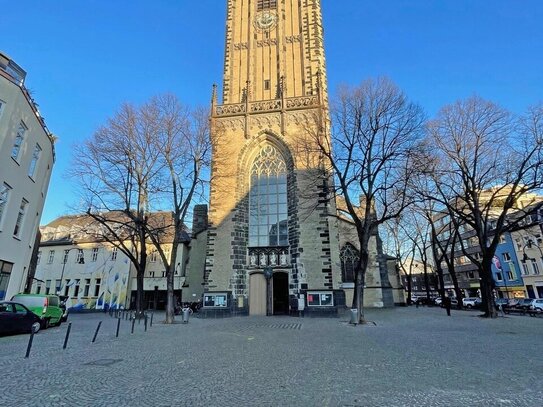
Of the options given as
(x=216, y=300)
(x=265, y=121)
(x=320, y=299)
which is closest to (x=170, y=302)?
(x=216, y=300)

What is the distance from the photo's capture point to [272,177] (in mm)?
27328

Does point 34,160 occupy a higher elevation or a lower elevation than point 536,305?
higher

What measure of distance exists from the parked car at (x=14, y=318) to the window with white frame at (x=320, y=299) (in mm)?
15565

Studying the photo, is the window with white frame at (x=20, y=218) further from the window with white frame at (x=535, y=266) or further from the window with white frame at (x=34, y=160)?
the window with white frame at (x=535, y=266)

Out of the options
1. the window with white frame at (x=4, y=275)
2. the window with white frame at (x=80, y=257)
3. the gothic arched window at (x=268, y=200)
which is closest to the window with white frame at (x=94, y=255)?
the window with white frame at (x=80, y=257)

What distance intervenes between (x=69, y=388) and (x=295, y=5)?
35966 millimetres

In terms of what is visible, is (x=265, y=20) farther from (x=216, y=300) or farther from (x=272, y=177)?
(x=216, y=300)

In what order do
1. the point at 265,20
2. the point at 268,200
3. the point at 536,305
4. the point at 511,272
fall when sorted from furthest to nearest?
the point at 511,272 → the point at 265,20 → the point at 536,305 → the point at 268,200

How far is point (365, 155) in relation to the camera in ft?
62.0

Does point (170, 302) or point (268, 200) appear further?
point (268, 200)

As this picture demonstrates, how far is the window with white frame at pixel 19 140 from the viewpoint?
1584cm

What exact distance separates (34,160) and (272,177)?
52.6 feet

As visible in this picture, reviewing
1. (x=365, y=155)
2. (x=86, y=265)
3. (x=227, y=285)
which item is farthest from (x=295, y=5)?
(x=86, y=265)

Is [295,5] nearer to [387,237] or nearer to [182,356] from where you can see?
[387,237]
